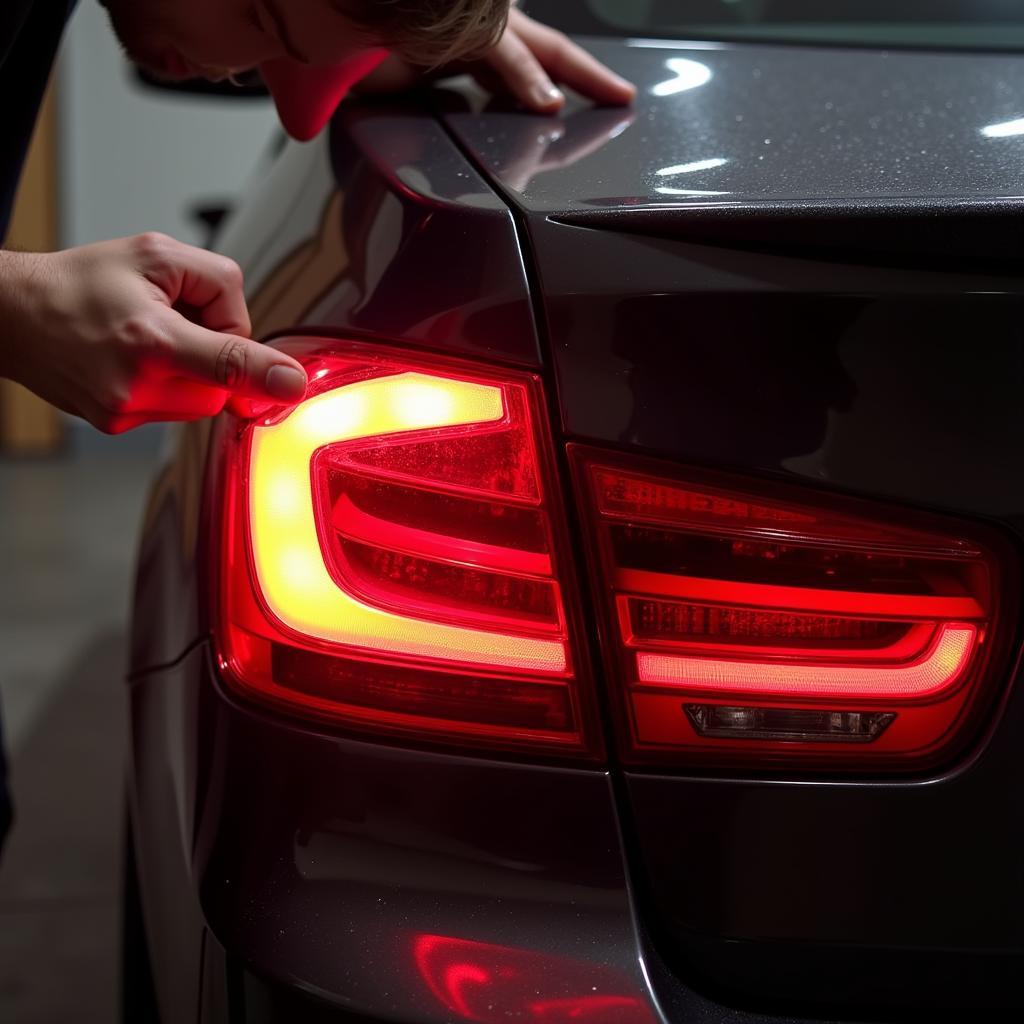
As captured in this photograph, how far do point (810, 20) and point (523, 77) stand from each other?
565mm

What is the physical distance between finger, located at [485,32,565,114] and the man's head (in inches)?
4.6

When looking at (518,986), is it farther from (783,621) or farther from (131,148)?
(131,148)

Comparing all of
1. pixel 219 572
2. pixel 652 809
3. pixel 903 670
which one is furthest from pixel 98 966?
pixel 903 670

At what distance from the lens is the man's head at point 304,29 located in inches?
41.1

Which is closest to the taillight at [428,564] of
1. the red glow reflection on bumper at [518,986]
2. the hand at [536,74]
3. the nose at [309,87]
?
the red glow reflection on bumper at [518,986]

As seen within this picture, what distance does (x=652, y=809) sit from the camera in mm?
837

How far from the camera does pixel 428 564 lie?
85 cm

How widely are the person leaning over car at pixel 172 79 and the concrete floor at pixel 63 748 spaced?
1256 millimetres

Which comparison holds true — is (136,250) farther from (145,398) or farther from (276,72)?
(276,72)

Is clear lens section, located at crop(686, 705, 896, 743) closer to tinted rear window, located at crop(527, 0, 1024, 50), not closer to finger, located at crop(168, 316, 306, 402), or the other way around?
finger, located at crop(168, 316, 306, 402)

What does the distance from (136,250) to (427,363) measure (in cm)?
26

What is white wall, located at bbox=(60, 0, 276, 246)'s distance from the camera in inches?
258


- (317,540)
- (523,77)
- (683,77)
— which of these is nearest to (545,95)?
(523,77)

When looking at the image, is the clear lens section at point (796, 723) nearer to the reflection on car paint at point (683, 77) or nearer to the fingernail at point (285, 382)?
the fingernail at point (285, 382)
